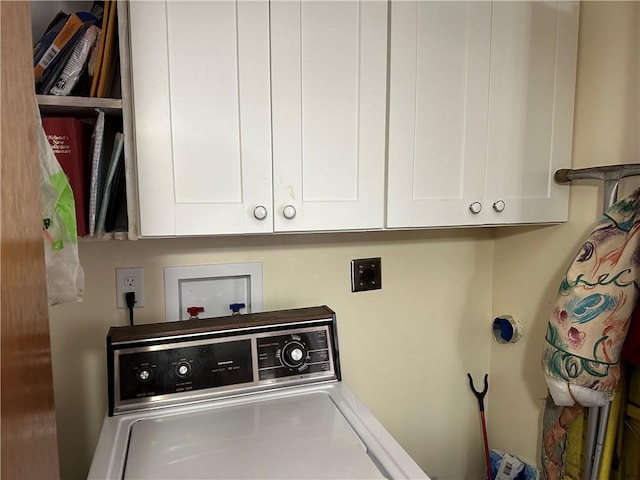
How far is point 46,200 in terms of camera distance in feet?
2.69

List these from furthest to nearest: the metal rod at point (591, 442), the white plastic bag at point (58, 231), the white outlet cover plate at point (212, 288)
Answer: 1. the white outlet cover plate at point (212, 288)
2. the metal rod at point (591, 442)
3. the white plastic bag at point (58, 231)

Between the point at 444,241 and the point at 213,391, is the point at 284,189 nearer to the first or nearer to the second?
the point at 213,391

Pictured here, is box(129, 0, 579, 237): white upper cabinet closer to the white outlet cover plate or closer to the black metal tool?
the white outlet cover plate

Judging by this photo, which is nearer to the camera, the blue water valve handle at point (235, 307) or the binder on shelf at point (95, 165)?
the binder on shelf at point (95, 165)

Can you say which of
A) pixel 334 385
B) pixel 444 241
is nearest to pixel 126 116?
pixel 334 385

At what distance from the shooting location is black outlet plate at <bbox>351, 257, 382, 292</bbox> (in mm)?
1487

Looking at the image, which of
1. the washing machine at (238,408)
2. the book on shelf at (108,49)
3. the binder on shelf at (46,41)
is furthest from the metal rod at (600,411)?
the binder on shelf at (46,41)

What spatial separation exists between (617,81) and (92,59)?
133 cm

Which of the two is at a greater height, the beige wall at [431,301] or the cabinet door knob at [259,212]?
the cabinet door knob at [259,212]

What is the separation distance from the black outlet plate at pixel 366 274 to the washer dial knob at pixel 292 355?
376 millimetres

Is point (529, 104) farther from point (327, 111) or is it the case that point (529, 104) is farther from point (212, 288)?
point (212, 288)

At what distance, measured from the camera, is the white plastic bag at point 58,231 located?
2.68ft

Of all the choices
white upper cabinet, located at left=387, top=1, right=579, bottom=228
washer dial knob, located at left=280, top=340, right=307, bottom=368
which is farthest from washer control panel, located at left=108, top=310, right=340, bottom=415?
white upper cabinet, located at left=387, top=1, right=579, bottom=228

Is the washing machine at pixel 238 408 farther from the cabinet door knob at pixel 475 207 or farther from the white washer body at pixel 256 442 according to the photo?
the cabinet door knob at pixel 475 207
